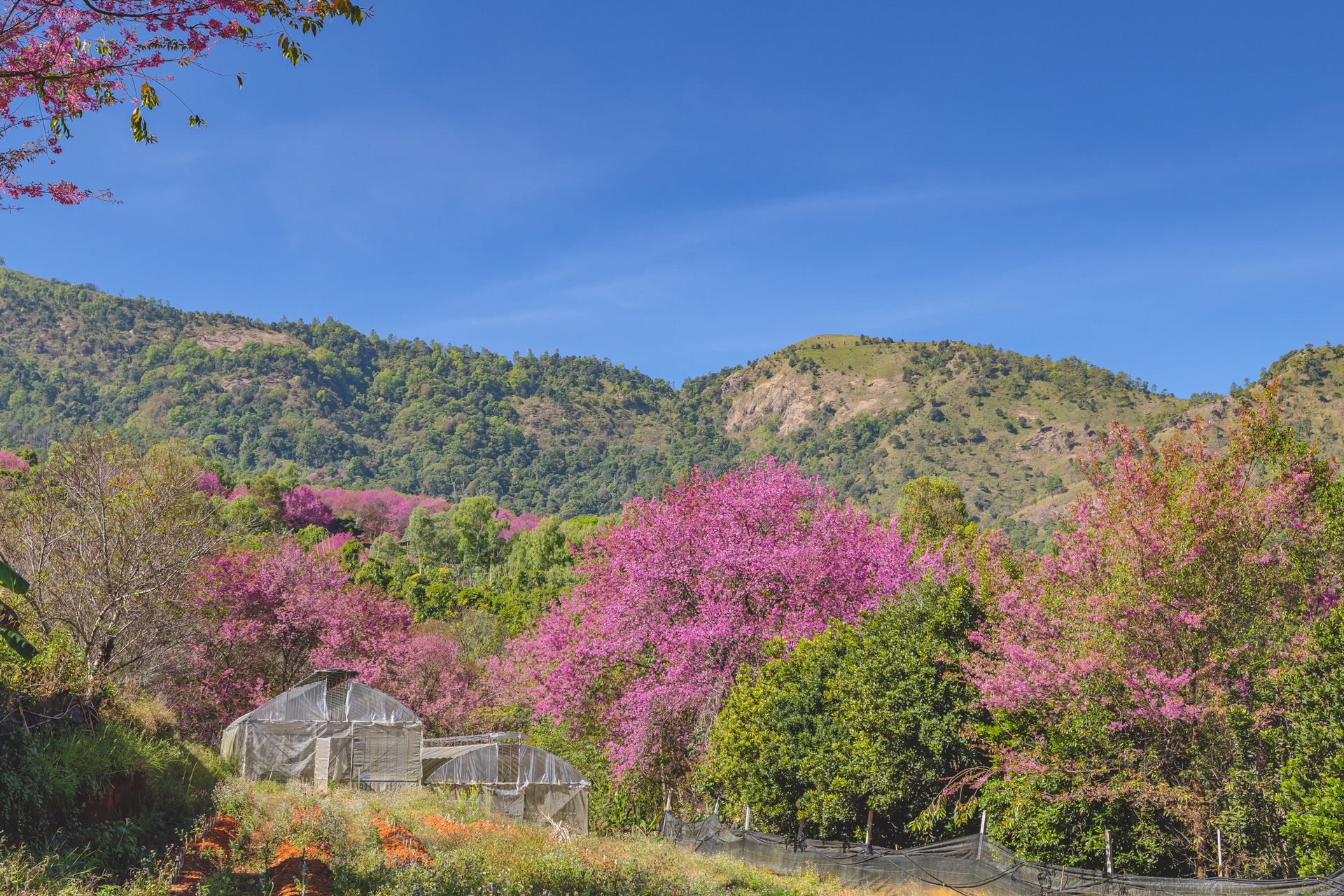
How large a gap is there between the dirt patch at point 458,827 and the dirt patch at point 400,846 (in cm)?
83

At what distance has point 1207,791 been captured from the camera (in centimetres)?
Answer: 1279

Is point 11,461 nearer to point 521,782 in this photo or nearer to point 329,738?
point 329,738

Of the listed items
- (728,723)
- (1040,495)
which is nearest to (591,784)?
(728,723)

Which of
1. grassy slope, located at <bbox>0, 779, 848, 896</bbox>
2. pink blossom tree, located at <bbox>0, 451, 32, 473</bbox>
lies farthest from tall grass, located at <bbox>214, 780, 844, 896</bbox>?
pink blossom tree, located at <bbox>0, 451, 32, 473</bbox>

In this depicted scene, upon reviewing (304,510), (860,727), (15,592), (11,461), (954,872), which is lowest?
(954,872)

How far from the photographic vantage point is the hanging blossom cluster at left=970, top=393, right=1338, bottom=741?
1254cm

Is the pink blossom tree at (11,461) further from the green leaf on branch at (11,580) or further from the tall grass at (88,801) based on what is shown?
the green leaf on branch at (11,580)

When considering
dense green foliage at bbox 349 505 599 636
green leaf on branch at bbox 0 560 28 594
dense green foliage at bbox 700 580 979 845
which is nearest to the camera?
green leaf on branch at bbox 0 560 28 594

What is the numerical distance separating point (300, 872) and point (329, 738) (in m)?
15.3

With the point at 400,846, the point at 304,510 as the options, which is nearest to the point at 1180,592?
the point at 400,846

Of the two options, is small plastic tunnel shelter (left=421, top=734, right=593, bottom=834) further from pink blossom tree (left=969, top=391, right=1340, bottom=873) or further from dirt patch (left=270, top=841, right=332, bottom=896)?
pink blossom tree (left=969, top=391, right=1340, bottom=873)

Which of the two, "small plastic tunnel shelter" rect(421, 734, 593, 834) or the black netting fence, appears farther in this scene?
"small plastic tunnel shelter" rect(421, 734, 593, 834)

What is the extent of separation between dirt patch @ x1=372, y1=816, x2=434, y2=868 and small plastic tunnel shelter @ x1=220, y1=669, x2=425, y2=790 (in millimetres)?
10166

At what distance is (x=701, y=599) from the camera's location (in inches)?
813
